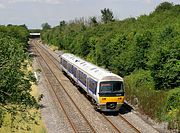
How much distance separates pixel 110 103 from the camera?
27.0 metres

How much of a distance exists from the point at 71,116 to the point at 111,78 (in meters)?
3.99

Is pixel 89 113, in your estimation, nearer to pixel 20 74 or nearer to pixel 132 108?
pixel 132 108

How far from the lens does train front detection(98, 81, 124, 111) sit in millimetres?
26734

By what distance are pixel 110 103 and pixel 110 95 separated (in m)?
0.63

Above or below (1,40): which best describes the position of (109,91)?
below

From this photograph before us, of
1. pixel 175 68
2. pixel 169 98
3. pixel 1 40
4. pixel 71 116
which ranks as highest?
pixel 1 40

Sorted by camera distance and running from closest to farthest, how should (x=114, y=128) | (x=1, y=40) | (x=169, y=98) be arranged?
A: 1. (x=1, y=40)
2. (x=114, y=128)
3. (x=169, y=98)

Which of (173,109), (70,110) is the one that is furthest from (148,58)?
(173,109)

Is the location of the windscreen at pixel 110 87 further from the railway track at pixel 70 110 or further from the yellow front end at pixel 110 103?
the railway track at pixel 70 110

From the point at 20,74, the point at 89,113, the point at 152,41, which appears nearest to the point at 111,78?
the point at 89,113

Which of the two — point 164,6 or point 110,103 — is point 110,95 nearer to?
point 110,103

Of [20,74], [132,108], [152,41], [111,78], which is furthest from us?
[152,41]

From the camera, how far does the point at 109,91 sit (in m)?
26.9

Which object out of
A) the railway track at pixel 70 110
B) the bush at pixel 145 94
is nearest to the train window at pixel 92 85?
the railway track at pixel 70 110
